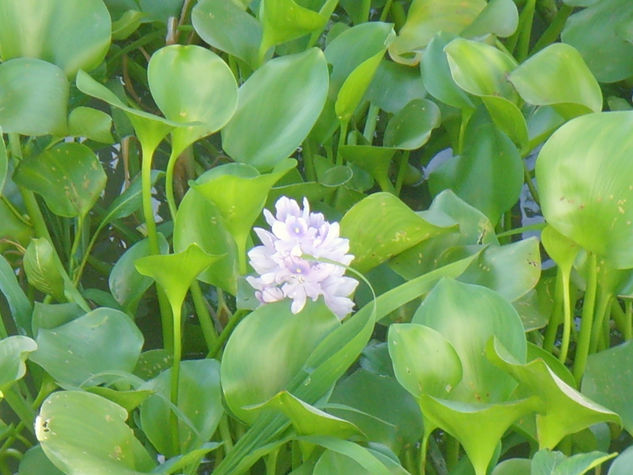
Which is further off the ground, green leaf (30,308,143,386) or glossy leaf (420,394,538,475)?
glossy leaf (420,394,538,475)

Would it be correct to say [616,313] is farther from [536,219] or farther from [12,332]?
[12,332]

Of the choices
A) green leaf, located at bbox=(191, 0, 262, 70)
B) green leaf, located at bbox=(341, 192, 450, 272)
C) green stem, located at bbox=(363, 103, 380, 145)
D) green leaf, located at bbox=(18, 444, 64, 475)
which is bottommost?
green leaf, located at bbox=(18, 444, 64, 475)

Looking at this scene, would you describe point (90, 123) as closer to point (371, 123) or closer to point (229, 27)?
point (229, 27)

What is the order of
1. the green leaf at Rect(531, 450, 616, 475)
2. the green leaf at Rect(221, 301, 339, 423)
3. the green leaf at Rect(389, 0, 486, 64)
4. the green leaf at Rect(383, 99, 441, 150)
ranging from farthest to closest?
the green leaf at Rect(389, 0, 486, 64), the green leaf at Rect(383, 99, 441, 150), the green leaf at Rect(221, 301, 339, 423), the green leaf at Rect(531, 450, 616, 475)

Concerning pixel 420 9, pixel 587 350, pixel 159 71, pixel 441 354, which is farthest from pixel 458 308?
pixel 420 9

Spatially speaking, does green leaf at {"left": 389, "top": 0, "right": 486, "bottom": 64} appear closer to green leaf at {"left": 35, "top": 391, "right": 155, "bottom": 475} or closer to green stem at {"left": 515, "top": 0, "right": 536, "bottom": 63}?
green stem at {"left": 515, "top": 0, "right": 536, "bottom": 63}

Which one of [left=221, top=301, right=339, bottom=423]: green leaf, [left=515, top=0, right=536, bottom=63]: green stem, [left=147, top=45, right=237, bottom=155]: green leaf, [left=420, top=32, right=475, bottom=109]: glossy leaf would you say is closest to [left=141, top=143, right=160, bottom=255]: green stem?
[left=147, top=45, right=237, bottom=155]: green leaf
